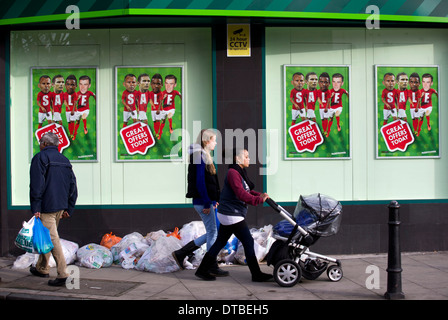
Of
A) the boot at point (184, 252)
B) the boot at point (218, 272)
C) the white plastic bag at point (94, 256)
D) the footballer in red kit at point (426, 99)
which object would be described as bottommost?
the boot at point (218, 272)

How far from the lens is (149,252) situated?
8.32 meters

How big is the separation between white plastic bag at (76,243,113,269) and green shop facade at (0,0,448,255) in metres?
0.63

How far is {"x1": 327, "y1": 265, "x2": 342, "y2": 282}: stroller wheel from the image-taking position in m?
7.33

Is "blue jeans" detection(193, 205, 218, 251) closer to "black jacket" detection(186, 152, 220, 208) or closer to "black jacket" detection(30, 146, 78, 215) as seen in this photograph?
"black jacket" detection(186, 152, 220, 208)

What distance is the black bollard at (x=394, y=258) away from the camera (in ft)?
21.0

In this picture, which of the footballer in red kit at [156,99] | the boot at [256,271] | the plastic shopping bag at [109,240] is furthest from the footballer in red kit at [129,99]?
the boot at [256,271]

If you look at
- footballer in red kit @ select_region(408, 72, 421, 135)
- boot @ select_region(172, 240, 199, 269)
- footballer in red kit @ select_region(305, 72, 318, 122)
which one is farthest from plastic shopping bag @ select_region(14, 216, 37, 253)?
footballer in red kit @ select_region(408, 72, 421, 135)

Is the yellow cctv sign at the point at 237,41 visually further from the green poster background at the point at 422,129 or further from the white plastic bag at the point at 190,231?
the white plastic bag at the point at 190,231

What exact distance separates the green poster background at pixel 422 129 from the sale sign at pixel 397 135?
52mm

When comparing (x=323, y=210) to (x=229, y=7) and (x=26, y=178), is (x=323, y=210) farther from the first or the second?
(x=26, y=178)

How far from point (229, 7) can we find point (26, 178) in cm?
426

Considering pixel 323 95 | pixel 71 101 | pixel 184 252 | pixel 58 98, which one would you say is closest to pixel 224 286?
pixel 184 252
